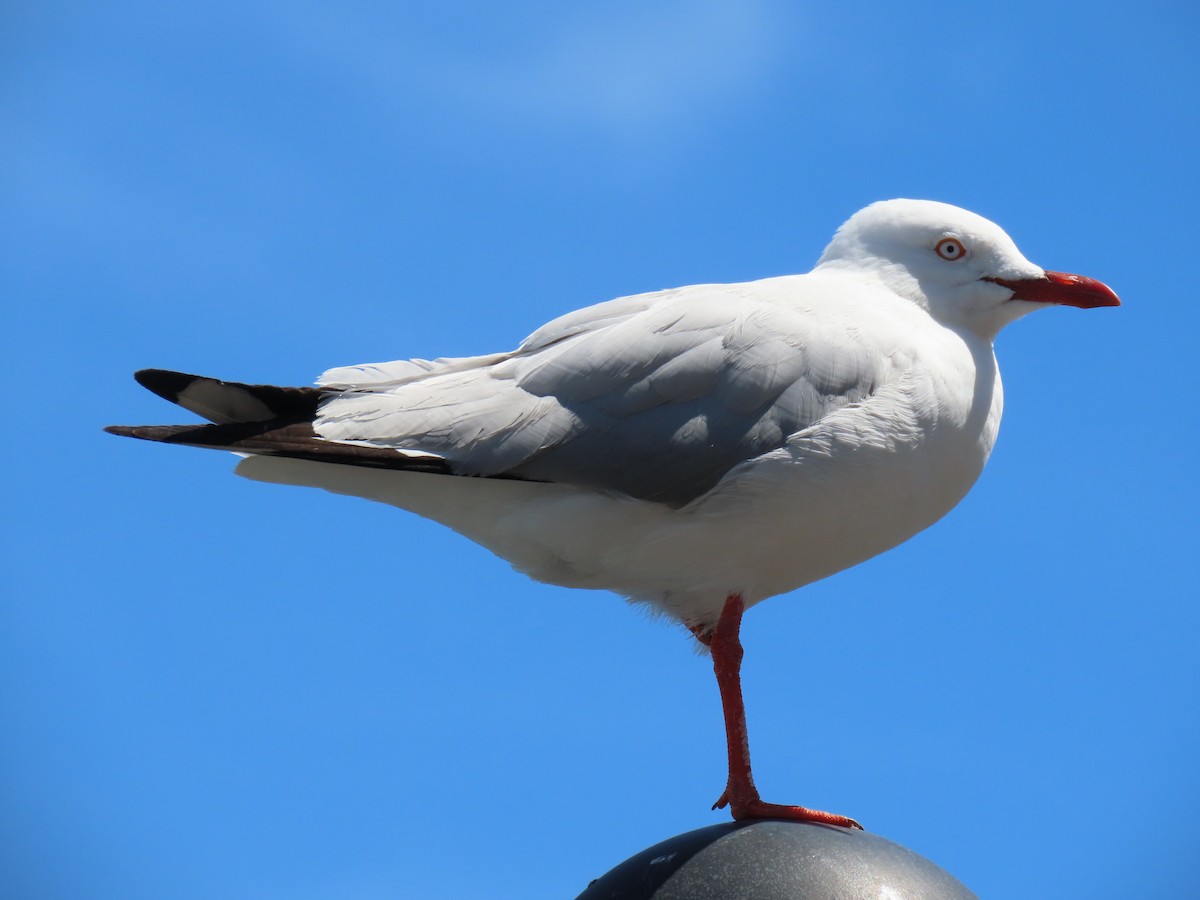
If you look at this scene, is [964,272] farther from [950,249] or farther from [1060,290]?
[1060,290]

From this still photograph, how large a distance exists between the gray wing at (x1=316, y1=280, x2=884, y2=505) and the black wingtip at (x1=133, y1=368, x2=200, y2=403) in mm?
596

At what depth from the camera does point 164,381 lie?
18.7 ft

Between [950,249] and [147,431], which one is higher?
[950,249]

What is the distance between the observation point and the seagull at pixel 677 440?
18.4ft

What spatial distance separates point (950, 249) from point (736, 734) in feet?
8.74

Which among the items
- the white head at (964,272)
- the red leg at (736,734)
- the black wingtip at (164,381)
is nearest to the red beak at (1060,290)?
the white head at (964,272)

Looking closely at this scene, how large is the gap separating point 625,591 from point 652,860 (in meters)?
1.46

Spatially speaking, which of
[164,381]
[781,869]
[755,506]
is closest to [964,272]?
[755,506]

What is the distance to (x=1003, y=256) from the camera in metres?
6.74

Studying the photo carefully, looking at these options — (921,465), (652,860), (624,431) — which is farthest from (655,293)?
(652,860)

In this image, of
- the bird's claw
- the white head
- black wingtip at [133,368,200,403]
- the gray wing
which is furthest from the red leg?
black wingtip at [133,368,200,403]

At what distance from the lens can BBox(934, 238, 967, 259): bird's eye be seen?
6801 mm

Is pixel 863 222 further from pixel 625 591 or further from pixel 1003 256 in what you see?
pixel 625 591

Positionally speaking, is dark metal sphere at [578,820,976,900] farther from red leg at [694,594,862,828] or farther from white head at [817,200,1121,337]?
white head at [817,200,1121,337]
